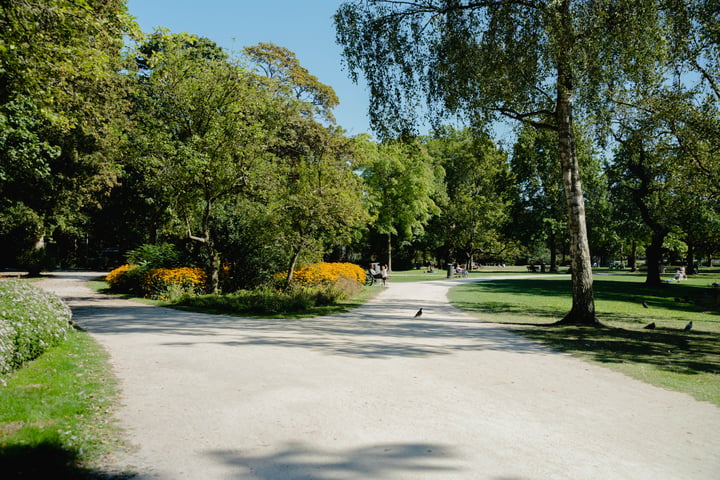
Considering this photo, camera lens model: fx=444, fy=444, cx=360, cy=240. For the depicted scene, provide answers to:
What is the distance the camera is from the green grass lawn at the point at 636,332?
756 centimetres

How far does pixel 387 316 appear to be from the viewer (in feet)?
45.9

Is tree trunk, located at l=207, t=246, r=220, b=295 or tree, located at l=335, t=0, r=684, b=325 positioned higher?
tree, located at l=335, t=0, r=684, b=325

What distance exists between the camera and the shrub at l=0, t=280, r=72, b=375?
5.79 meters

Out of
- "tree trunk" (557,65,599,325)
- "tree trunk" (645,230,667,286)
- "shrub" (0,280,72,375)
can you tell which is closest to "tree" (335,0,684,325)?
"tree trunk" (557,65,599,325)

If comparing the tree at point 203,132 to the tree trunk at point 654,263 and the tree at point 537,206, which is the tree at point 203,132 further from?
the tree at point 537,206

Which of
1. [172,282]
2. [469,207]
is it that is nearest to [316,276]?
[172,282]

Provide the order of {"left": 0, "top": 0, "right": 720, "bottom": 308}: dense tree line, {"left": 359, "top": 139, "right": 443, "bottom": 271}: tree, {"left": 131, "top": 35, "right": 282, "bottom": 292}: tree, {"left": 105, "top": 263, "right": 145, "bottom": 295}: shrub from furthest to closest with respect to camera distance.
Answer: {"left": 359, "top": 139, "right": 443, "bottom": 271}: tree
{"left": 105, "top": 263, "right": 145, "bottom": 295}: shrub
{"left": 131, "top": 35, "right": 282, "bottom": 292}: tree
{"left": 0, "top": 0, "right": 720, "bottom": 308}: dense tree line

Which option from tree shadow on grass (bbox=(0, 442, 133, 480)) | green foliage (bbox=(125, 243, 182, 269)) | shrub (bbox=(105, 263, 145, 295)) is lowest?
tree shadow on grass (bbox=(0, 442, 133, 480))

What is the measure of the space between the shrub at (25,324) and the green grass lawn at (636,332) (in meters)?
9.14

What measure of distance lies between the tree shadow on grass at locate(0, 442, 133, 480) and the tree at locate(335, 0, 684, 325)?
506 inches

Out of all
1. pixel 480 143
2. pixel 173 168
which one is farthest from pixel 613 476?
pixel 173 168

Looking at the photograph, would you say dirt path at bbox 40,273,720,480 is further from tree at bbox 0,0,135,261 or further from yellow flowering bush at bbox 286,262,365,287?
yellow flowering bush at bbox 286,262,365,287

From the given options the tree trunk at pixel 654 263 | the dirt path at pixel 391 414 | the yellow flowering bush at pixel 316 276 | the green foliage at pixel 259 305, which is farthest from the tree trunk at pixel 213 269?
the tree trunk at pixel 654 263

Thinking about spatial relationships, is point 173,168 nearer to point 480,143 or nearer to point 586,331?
point 480,143
